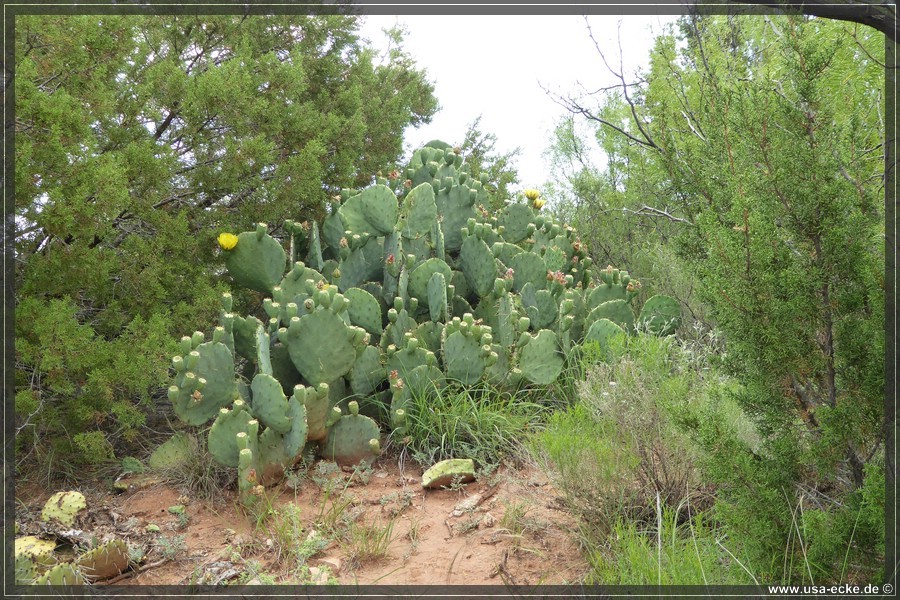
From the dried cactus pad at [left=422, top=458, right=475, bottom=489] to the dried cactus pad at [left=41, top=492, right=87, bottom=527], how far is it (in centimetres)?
173

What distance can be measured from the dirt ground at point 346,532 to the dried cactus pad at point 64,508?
6 centimetres

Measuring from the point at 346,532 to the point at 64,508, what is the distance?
1398 mm

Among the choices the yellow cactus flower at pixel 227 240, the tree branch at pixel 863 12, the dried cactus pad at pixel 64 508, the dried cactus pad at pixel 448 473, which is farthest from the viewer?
the yellow cactus flower at pixel 227 240

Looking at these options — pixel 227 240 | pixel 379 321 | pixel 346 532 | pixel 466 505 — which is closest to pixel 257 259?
pixel 227 240

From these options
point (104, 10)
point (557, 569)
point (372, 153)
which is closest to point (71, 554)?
point (557, 569)

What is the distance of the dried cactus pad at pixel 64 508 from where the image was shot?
3814mm

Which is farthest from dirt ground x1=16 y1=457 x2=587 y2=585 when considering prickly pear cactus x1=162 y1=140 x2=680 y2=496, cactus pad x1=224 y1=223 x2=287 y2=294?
cactus pad x1=224 y1=223 x2=287 y2=294

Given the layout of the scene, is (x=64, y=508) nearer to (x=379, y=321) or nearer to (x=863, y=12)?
(x=379, y=321)

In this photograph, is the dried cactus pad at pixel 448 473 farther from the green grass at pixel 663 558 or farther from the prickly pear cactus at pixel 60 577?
the prickly pear cactus at pixel 60 577

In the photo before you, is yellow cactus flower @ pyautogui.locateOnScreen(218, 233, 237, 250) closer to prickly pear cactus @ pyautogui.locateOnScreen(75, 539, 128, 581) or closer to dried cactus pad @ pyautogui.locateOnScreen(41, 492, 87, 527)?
dried cactus pad @ pyautogui.locateOnScreen(41, 492, 87, 527)

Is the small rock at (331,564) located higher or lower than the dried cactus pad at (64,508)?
lower

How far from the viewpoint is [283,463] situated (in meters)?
4.24

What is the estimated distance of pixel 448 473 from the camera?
419 cm

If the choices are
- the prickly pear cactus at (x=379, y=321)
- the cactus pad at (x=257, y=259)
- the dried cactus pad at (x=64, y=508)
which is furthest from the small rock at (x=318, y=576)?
the cactus pad at (x=257, y=259)
